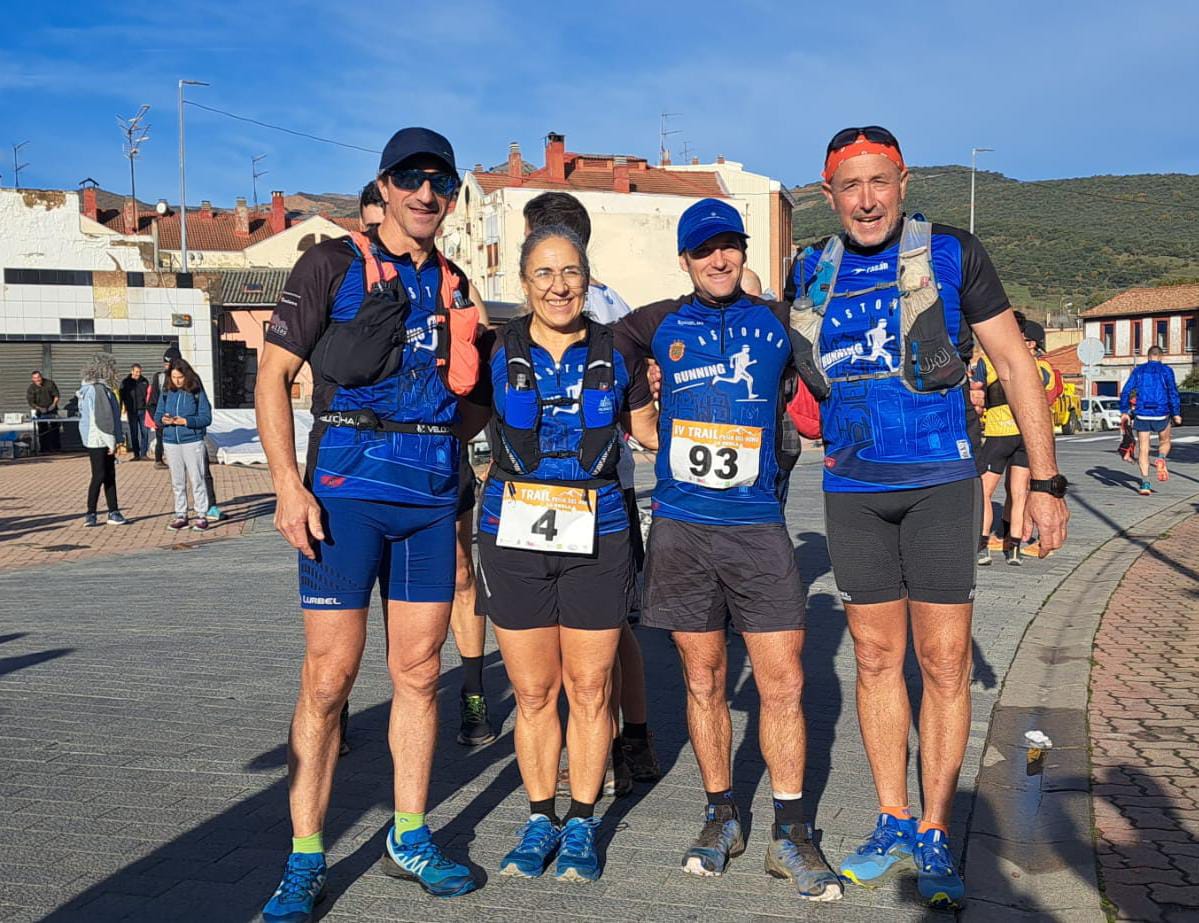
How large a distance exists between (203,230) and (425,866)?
80.9 metres

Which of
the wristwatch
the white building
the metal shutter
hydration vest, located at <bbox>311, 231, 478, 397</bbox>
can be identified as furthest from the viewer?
the white building

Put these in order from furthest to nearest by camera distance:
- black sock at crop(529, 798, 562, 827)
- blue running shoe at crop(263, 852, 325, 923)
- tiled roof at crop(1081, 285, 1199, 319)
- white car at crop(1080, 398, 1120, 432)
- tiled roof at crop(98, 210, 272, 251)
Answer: tiled roof at crop(98, 210, 272, 251)
tiled roof at crop(1081, 285, 1199, 319)
white car at crop(1080, 398, 1120, 432)
black sock at crop(529, 798, 562, 827)
blue running shoe at crop(263, 852, 325, 923)

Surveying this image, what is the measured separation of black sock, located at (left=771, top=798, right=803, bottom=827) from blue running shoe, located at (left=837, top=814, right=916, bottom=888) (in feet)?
0.61

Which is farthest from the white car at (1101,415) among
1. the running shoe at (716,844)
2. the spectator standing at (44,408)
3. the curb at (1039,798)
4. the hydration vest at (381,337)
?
the hydration vest at (381,337)

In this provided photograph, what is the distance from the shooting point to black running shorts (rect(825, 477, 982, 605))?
12.1ft

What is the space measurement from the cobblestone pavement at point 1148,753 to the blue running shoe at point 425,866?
187 cm

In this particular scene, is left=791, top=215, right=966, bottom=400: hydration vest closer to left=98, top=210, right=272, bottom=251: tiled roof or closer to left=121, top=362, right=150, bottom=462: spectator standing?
left=121, top=362, right=150, bottom=462: spectator standing

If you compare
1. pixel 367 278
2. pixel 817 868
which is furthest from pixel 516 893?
pixel 367 278

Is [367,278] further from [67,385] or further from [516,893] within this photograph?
[67,385]

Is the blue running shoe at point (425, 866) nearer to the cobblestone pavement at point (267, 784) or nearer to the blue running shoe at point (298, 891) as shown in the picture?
the cobblestone pavement at point (267, 784)

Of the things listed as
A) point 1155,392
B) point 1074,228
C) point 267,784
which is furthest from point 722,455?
point 1074,228

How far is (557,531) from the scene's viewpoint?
3.76 m

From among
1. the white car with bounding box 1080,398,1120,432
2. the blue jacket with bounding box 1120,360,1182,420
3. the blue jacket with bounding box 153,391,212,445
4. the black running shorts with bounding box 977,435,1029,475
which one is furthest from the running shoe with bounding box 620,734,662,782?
the white car with bounding box 1080,398,1120,432

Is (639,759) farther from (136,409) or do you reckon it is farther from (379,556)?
(136,409)
